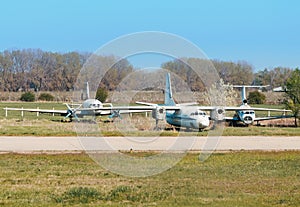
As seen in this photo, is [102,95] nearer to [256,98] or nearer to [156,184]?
[256,98]

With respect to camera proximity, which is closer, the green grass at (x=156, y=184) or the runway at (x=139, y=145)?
the green grass at (x=156, y=184)

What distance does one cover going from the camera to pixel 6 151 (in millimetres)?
25984

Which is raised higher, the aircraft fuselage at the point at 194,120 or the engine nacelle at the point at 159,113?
the engine nacelle at the point at 159,113

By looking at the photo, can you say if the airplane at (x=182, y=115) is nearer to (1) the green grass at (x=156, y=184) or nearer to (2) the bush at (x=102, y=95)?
(1) the green grass at (x=156, y=184)

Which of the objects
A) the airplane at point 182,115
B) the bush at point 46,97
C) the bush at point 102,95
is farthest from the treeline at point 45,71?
the airplane at point 182,115

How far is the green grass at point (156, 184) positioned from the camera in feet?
42.7

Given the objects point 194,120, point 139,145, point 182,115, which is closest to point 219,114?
point 194,120

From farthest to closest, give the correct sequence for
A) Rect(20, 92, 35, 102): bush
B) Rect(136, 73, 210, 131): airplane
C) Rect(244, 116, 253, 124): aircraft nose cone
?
Rect(20, 92, 35, 102): bush, Rect(244, 116, 253, 124): aircraft nose cone, Rect(136, 73, 210, 131): airplane

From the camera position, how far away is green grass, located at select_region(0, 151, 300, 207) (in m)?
13.0

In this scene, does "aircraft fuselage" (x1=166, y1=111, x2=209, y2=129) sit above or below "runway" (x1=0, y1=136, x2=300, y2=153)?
above

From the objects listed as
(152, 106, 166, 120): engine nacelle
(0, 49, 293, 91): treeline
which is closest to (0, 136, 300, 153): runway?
(152, 106, 166, 120): engine nacelle

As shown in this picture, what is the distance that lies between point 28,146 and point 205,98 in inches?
1553

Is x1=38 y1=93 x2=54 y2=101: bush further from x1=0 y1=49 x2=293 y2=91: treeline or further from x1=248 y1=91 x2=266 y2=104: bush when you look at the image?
x1=248 y1=91 x2=266 y2=104: bush

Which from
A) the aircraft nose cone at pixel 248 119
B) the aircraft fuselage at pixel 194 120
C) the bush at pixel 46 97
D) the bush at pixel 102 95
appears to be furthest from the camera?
the bush at pixel 46 97
